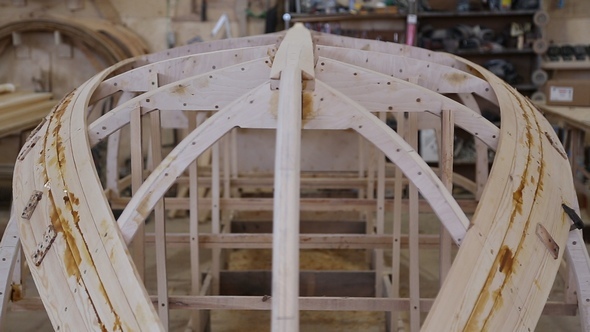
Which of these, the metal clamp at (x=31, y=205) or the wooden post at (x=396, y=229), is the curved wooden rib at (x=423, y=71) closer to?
the wooden post at (x=396, y=229)

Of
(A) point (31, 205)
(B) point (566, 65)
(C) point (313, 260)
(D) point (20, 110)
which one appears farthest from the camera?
(B) point (566, 65)

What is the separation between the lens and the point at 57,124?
246 cm

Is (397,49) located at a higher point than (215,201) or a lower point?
higher

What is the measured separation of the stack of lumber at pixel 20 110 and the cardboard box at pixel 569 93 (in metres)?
3.89

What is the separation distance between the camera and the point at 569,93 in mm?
5371

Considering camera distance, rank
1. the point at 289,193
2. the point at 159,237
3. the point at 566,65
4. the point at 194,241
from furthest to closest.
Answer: the point at 566,65
the point at 194,241
the point at 159,237
the point at 289,193

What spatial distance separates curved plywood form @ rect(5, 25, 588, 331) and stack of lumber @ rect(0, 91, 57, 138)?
6.90 feet

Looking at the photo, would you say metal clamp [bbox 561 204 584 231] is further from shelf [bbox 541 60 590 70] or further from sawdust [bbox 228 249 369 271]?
shelf [bbox 541 60 590 70]

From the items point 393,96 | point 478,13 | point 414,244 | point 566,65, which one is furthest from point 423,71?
point 566,65

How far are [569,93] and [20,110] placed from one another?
414 centimetres

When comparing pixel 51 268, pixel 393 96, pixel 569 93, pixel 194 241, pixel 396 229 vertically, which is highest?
pixel 393 96

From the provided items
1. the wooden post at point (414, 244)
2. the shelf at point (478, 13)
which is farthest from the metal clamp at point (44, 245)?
the shelf at point (478, 13)

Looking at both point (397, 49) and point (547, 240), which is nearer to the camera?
point (547, 240)

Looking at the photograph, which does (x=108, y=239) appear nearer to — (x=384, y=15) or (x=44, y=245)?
(x=44, y=245)
